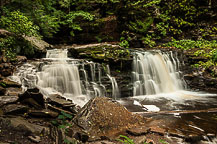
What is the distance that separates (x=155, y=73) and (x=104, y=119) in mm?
7478

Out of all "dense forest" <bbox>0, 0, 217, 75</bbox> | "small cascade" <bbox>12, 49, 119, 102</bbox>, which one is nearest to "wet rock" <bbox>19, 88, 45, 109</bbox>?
"small cascade" <bbox>12, 49, 119, 102</bbox>

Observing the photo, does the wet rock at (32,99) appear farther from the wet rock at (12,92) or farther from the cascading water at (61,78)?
the cascading water at (61,78)

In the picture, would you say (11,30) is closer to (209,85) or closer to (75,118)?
(75,118)

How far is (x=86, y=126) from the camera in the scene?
4148 mm

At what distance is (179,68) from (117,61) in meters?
4.87

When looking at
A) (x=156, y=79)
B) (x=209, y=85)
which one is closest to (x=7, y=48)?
(x=156, y=79)

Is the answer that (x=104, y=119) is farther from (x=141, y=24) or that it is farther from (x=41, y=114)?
(x=141, y=24)

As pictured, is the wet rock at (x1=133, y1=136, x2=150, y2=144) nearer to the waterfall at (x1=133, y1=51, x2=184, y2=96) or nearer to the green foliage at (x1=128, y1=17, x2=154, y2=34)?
the waterfall at (x1=133, y1=51, x2=184, y2=96)

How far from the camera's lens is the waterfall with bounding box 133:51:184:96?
1031 centimetres

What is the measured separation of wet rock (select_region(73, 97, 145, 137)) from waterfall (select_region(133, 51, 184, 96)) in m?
5.06

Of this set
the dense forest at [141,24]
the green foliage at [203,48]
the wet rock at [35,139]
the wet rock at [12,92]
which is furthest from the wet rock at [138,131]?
the dense forest at [141,24]

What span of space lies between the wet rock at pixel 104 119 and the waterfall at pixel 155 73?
506cm

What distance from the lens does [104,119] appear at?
4516 mm

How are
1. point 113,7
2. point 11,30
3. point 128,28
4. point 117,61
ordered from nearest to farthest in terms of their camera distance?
point 11,30 < point 117,61 < point 128,28 < point 113,7
